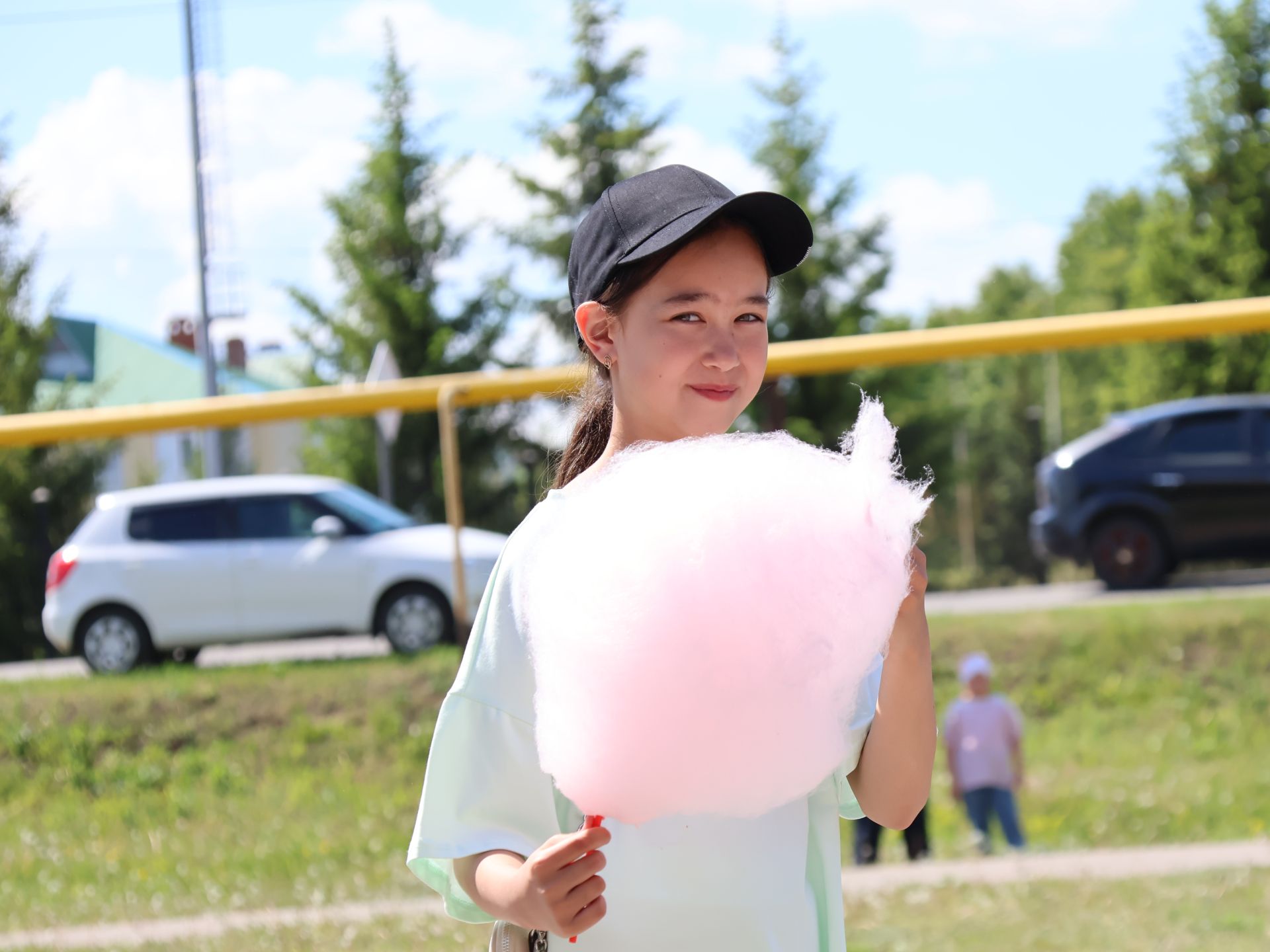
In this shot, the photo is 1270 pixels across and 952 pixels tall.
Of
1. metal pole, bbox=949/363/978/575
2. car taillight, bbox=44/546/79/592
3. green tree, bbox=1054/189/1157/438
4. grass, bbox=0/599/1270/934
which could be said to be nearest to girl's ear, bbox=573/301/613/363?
grass, bbox=0/599/1270/934

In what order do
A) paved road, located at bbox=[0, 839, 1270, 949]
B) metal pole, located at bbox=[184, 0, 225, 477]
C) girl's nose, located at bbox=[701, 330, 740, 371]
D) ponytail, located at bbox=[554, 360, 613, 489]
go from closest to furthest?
girl's nose, located at bbox=[701, 330, 740, 371] < ponytail, located at bbox=[554, 360, 613, 489] < paved road, located at bbox=[0, 839, 1270, 949] < metal pole, located at bbox=[184, 0, 225, 477]

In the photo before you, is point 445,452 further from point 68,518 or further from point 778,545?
point 778,545

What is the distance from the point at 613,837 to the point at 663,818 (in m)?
0.06

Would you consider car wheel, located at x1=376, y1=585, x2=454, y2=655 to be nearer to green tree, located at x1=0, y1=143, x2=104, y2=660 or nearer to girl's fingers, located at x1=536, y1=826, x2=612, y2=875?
green tree, located at x1=0, y1=143, x2=104, y2=660

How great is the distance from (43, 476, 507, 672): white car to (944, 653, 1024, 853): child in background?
2.67m

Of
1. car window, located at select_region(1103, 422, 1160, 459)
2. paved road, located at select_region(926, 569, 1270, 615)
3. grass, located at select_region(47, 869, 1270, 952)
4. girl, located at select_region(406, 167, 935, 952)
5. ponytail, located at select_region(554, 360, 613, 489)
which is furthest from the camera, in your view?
car window, located at select_region(1103, 422, 1160, 459)

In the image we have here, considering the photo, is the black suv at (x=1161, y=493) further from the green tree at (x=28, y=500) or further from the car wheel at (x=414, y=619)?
the green tree at (x=28, y=500)

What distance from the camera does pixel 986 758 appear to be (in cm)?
695

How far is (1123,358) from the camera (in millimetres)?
39156

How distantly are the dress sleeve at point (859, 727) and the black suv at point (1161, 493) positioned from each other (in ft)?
25.3

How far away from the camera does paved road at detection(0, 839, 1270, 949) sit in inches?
199

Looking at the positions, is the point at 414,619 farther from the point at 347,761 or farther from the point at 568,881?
the point at 568,881

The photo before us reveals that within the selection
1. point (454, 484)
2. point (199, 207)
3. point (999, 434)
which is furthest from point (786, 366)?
point (999, 434)

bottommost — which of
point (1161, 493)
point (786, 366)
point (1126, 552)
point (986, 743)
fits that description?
point (986, 743)
